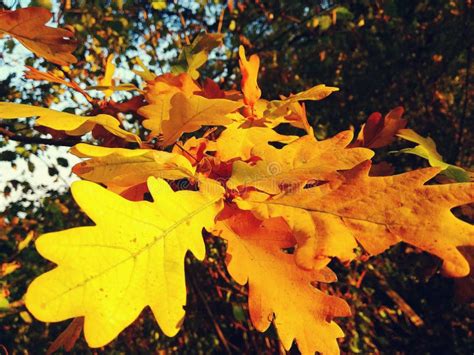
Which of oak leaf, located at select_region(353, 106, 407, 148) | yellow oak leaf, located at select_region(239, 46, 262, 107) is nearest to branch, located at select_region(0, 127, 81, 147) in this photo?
yellow oak leaf, located at select_region(239, 46, 262, 107)

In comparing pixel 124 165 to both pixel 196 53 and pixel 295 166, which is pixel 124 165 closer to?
pixel 295 166

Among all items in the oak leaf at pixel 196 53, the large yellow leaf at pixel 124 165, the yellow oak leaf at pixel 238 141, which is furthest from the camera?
the oak leaf at pixel 196 53

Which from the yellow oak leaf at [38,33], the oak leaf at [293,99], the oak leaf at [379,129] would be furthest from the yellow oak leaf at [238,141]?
the yellow oak leaf at [38,33]

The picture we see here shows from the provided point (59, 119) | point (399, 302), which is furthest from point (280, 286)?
point (399, 302)

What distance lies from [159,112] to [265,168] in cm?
28

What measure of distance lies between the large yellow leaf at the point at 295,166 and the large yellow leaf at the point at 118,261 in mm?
95

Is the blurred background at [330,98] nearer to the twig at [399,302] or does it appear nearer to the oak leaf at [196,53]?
the twig at [399,302]

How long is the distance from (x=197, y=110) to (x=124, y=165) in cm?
17

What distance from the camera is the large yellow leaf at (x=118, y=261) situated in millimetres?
471

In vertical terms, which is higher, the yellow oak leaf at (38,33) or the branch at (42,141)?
the yellow oak leaf at (38,33)

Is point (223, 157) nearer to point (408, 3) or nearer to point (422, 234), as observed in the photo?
point (422, 234)

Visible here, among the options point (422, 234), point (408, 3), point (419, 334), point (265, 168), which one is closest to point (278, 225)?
point (265, 168)

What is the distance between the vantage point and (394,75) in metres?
3.68

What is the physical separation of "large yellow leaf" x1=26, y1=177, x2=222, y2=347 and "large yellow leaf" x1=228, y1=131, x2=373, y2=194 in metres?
0.09
